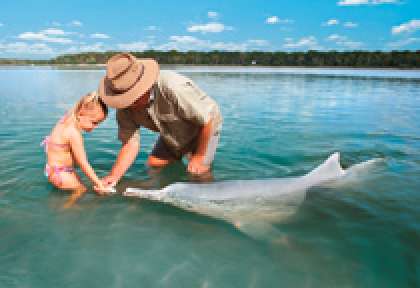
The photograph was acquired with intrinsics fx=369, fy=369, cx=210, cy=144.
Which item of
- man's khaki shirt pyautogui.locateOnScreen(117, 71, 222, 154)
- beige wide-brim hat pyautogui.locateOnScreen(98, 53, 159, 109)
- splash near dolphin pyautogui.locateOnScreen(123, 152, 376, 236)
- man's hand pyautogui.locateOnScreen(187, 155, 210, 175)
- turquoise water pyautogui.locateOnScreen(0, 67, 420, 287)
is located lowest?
turquoise water pyautogui.locateOnScreen(0, 67, 420, 287)

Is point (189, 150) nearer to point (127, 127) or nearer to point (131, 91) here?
point (127, 127)

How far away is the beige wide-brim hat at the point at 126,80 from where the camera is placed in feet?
13.9

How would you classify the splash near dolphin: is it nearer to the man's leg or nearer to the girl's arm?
the girl's arm

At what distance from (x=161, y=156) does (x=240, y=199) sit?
6.78ft

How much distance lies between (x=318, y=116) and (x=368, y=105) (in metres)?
4.99

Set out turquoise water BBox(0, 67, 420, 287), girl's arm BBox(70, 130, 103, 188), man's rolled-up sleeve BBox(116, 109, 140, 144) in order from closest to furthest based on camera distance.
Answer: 1. turquoise water BBox(0, 67, 420, 287)
2. girl's arm BBox(70, 130, 103, 188)
3. man's rolled-up sleeve BBox(116, 109, 140, 144)

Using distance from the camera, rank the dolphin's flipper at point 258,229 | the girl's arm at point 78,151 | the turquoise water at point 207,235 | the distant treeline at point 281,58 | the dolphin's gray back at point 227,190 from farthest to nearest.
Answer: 1. the distant treeline at point 281,58
2. the girl's arm at point 78,151
3. the dolphin's gray back at point 227,190
4. the dolphin's flipper at point 258,229
5. the turquoise water at point 207,235

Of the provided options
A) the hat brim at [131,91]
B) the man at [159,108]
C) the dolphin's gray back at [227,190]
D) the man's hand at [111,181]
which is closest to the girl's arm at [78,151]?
the man's hand at [111,181]

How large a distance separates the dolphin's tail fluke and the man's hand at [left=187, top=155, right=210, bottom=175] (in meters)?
1.54

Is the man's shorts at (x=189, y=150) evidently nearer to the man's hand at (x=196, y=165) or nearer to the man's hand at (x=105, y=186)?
the man's hand at (x=196, y=165)

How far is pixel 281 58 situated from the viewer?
109188 mm

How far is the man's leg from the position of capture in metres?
6.14

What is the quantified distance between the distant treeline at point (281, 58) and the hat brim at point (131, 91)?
92.1 m

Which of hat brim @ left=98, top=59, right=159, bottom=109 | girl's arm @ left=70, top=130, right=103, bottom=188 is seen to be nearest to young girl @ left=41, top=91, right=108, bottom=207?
girl's arm @ left=70, top=130, right=103, bottom=188
